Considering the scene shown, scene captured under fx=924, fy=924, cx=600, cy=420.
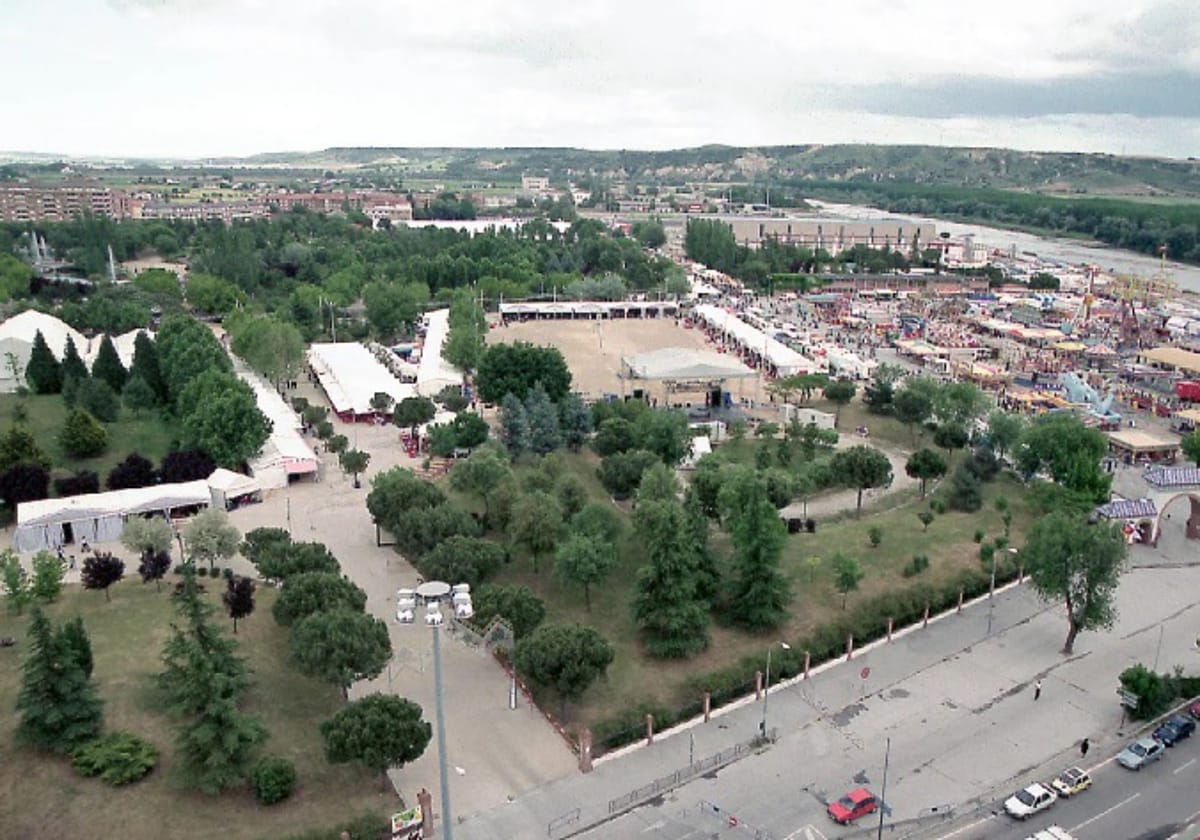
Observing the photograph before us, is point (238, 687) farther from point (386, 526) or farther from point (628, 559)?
point (628, 559)

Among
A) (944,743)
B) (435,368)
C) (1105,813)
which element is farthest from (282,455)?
(1105,813)

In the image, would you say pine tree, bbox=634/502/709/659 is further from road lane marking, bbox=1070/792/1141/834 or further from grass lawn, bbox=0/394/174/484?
grass lawn, bbox=0/394/174/484

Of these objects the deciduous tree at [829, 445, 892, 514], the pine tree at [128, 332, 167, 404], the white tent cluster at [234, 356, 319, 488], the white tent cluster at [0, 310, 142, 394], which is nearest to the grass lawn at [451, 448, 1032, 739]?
the deciduous tree at [829, 445, 892, 514]

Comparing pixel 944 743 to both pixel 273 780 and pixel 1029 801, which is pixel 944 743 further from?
pixel 273 780

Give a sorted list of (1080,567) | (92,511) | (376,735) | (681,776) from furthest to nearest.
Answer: (92,511) < (1080,567) < (681,776) < (376,735)

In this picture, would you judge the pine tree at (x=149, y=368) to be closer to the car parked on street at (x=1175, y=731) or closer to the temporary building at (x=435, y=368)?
the temporary building at (x=435, y=368)

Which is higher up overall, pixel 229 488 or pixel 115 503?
pixel 115 503

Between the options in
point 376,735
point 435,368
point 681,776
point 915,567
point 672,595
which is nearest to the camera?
point 376,735
